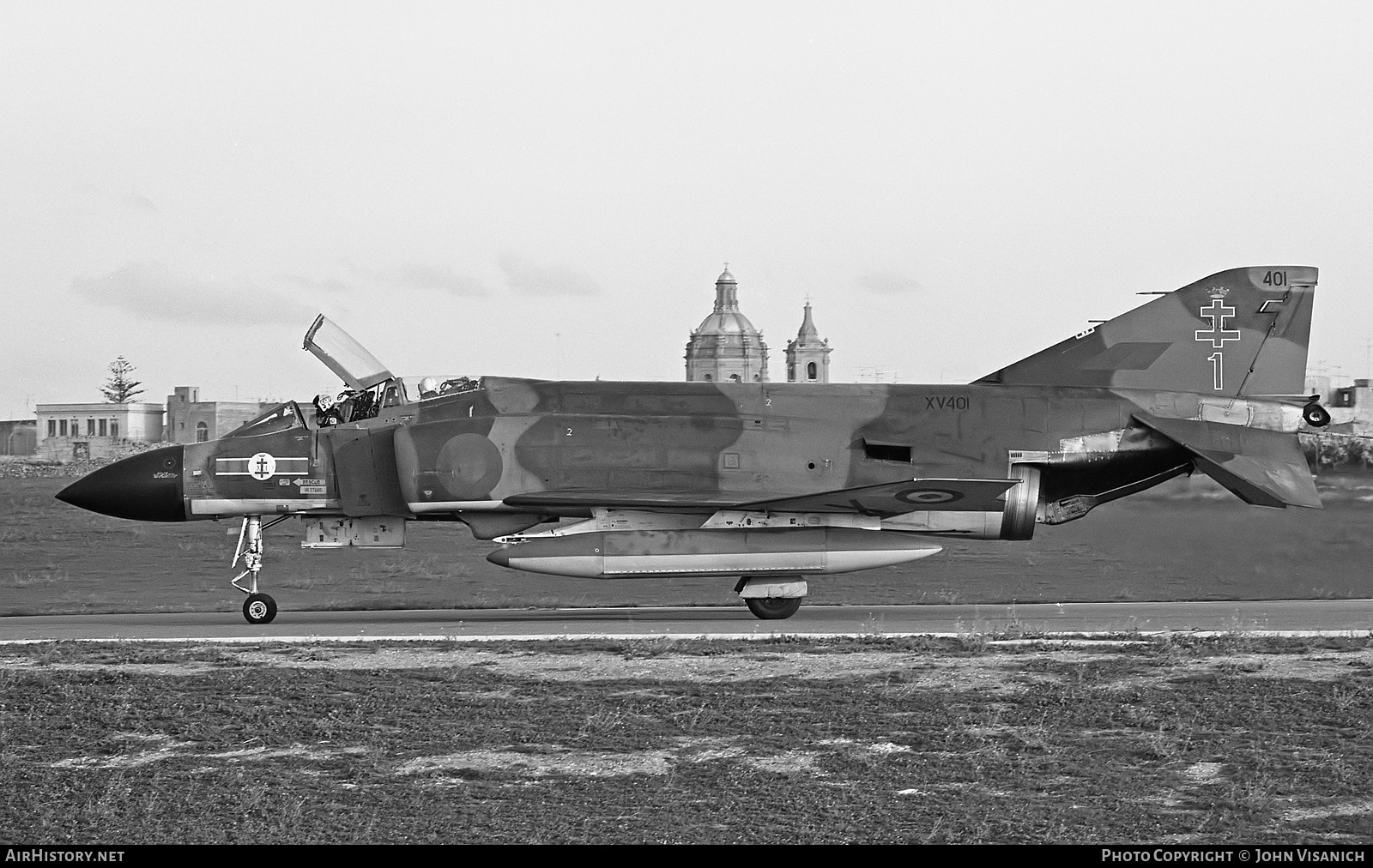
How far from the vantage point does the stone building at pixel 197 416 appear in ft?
363

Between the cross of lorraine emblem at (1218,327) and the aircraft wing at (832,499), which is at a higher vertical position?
the cross of lorraine emblem at (1218,327)

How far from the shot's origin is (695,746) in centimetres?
860

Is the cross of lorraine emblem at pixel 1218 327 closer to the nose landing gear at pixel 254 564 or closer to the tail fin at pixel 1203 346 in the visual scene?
the tail fin at pixel 1203 346

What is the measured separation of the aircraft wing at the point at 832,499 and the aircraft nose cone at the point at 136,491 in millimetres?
4095

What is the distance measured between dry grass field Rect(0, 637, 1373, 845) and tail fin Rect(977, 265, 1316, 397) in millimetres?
6425

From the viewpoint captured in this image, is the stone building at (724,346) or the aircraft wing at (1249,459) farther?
the stone building at (724,346)

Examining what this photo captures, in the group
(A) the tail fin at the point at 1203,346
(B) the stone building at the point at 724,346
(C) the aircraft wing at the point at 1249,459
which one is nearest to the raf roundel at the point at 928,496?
(A) the tail fin at the point at 1203,346

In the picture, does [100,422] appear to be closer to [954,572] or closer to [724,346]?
[724,346]

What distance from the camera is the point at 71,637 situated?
50.5 ft

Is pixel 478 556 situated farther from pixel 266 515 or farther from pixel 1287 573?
pixel 1287 573

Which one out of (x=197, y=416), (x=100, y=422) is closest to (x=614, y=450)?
(x=197, y=416)

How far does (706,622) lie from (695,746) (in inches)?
313
